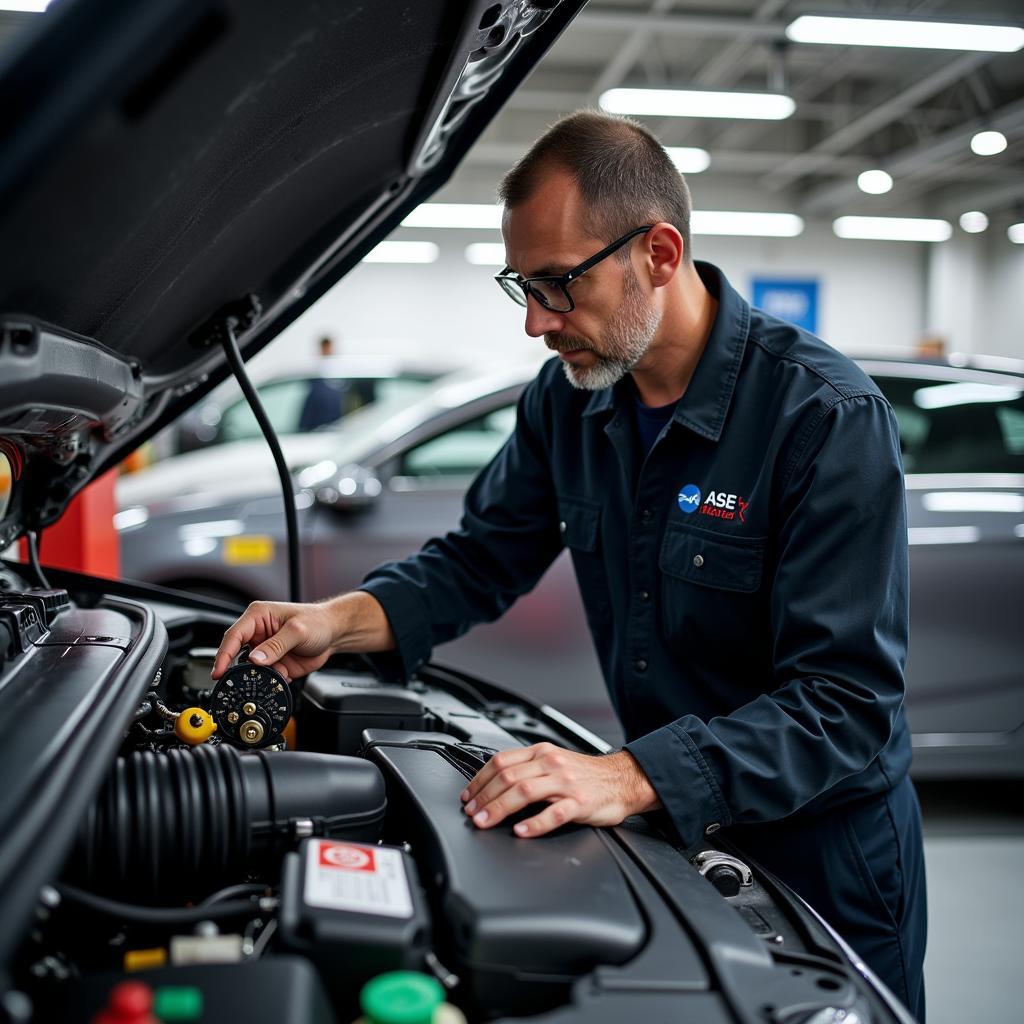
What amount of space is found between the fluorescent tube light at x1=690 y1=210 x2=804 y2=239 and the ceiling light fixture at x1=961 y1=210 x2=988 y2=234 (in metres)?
2.28

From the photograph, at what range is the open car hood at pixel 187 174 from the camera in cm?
68

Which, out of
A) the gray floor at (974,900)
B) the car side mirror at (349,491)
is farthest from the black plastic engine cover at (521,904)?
the car side mirror at (349,491)

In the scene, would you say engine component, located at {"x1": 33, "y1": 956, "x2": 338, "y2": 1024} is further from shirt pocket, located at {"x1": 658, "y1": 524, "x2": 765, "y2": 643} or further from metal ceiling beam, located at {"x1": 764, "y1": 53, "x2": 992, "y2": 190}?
metal ceiling beam, located at {"x1": 764, "y1": 53, "x2": 992, "y2": 190}

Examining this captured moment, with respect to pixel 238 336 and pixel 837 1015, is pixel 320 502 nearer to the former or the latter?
pixel 238 336

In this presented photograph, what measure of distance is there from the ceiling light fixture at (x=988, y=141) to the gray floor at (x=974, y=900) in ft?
25.5

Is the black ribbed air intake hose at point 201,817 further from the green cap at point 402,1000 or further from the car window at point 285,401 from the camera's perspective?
the car window at point 285,401

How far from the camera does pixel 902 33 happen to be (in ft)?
18.6

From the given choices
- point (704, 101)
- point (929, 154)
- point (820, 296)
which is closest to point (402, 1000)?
point (704, 101)

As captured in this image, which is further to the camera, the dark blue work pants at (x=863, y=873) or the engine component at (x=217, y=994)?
the dark blue work pants at (x=863, y=873)

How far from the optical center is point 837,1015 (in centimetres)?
78

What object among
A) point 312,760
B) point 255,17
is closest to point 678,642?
point 312,760

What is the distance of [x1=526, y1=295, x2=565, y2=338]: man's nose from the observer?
145 cm

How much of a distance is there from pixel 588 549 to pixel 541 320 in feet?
1.27

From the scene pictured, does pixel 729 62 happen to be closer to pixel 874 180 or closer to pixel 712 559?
pixel 874 180
